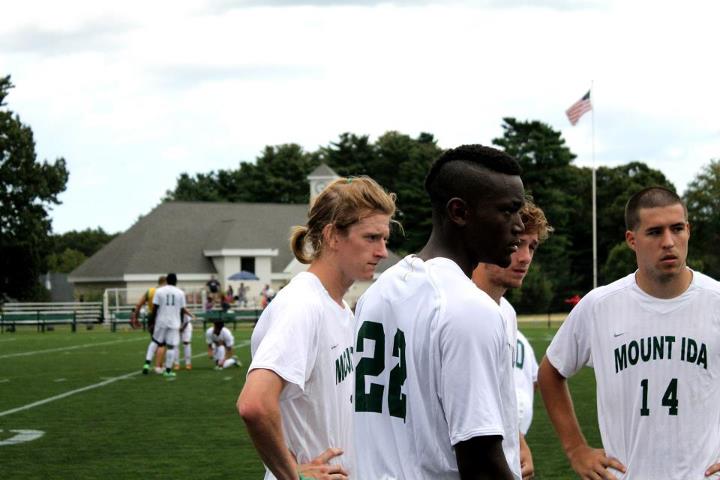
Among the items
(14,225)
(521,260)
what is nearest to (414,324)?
(521,260)

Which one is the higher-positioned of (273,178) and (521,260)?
(273,178)

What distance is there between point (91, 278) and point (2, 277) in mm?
11541

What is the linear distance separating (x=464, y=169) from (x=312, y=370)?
1.50 metres

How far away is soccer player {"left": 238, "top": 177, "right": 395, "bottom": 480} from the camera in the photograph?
14.5ft

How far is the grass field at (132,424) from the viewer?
12.4 meters

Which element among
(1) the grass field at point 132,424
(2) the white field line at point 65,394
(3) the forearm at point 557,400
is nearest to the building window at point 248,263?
(1) the grass field at point 132,424

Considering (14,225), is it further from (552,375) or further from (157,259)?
(552,375)

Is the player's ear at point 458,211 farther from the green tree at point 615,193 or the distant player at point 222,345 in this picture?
the green tree at point 615,193

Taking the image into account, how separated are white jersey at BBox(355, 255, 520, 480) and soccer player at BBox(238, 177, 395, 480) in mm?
820

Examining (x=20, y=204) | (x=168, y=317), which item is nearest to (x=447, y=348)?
(x=168, y=317)

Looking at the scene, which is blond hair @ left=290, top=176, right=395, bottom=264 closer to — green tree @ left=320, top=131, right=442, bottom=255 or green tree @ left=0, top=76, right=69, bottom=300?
green tree @ left=0, top=76, right=69, bottom=300

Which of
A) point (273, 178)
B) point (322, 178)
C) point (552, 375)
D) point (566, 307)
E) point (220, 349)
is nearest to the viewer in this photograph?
point (552, 375)

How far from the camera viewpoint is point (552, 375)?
5828 millimetres

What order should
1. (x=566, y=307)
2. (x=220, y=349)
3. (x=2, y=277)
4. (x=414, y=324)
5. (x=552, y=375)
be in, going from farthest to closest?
(x=566, y=307), (x=2, y=277), (x=220, y=349), (x=552, y=375), (x=414, y=324)
